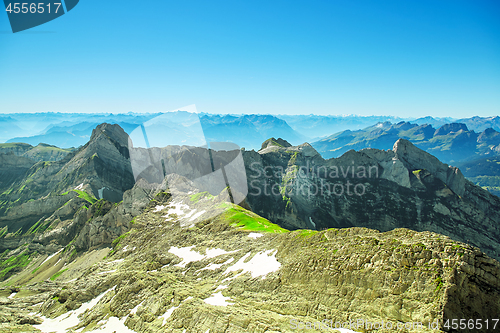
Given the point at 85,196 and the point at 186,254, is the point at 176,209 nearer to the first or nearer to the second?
the point at 186,254

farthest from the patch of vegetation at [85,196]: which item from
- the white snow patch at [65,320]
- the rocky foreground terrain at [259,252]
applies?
the white snow patch at [65,320]

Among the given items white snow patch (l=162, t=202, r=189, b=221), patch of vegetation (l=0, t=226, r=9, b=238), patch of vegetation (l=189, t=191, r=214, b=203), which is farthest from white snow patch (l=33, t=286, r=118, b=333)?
patch of vegetation (l=0, t=226, r=9, b=238)

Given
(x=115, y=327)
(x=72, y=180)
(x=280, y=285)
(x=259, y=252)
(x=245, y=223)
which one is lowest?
(x=72, y=180)

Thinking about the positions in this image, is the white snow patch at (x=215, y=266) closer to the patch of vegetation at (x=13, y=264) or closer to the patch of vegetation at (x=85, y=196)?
the patch of vegetation at (x=13, y=264)

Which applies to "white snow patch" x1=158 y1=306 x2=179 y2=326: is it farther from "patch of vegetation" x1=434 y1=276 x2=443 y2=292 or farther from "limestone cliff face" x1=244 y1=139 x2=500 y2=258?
"limestone cliff face" x1=244 y1=139 x2=500 y2=258

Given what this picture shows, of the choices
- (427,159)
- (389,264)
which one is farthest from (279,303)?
(427,159)

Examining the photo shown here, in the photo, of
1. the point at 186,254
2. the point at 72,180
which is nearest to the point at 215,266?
the point at 186,254

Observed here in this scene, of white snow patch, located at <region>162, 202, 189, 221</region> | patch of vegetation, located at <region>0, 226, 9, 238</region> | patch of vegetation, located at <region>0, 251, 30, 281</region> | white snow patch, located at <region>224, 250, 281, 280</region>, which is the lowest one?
patch of vegetation, located at <region>0, 251, 30, 281</region>
